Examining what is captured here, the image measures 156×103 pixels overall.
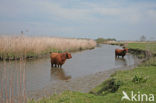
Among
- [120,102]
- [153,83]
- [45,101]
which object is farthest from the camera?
[153,83]

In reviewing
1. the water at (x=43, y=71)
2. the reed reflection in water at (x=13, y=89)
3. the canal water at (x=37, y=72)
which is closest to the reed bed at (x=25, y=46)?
the water at (x=43, y=71)

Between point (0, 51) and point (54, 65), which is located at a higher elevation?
point (0, 51)

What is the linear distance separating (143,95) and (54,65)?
28.1ft

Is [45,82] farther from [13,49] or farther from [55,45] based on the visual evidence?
[55,45]

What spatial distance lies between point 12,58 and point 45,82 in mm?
6556

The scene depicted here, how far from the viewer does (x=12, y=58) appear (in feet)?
A: 41.8

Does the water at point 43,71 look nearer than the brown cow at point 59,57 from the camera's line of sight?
Yes

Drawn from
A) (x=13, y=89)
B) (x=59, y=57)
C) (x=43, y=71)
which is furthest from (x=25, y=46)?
(x=13, y=89)

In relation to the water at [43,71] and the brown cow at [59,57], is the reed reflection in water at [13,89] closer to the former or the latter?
the water at [43,71]

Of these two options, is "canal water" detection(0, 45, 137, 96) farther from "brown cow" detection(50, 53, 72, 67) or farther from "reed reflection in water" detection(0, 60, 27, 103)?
"brown cow" detection(50, 53, 72, 67)

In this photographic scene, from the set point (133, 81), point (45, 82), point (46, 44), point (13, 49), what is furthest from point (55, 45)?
point (133, 81)

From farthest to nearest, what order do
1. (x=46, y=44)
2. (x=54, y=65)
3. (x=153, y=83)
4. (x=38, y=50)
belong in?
(x=46, y=44), (x=38, y=50), (x=54, y=65), (x=153, y=83)

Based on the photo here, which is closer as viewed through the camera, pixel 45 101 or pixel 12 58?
pixel 45 101

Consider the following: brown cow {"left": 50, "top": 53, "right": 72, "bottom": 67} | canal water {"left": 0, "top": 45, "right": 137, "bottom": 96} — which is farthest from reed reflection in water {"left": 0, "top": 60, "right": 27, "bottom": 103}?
brown cow {"left": 50, "top": 53, "right": 72, "bottom": 67}
